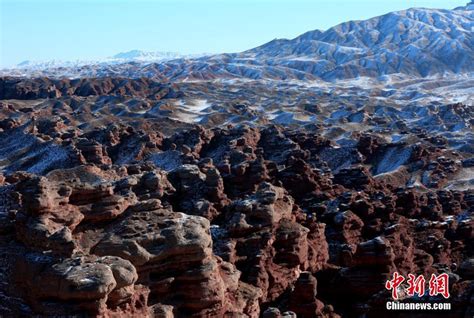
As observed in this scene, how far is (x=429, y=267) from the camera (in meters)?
25.3

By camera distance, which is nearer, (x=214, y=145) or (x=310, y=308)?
(x=310, y=308)

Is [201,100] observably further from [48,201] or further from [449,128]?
[48,201]

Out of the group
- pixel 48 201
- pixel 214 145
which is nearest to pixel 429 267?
pixel 48 201

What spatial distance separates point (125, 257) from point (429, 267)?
1440 cm

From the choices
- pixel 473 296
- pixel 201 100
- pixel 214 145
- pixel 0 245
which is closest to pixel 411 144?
pixel 214 145

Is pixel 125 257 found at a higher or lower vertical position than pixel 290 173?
higher

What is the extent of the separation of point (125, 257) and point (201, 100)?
113 meters

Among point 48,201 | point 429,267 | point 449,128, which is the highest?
point 48,201

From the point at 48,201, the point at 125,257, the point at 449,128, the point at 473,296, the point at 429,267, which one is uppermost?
the point at 48,201

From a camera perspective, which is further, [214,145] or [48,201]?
[214,145]

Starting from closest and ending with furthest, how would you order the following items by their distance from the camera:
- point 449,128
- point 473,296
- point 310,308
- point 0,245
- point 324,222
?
1. point 473,296
2. point 0,245
3. point 310,308
4. point 324,222
5. point 449,128

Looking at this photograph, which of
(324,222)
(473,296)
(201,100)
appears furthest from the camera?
(201,100)

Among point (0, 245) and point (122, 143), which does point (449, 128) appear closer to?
point (122, 143)

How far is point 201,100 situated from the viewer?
128m
